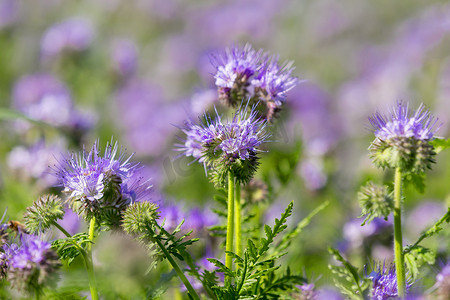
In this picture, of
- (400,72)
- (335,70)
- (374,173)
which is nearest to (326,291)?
(374,173)

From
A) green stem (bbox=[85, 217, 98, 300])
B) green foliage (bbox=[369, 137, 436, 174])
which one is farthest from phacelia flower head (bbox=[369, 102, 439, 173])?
green stem (bbox=[85, 217, 98, 300])

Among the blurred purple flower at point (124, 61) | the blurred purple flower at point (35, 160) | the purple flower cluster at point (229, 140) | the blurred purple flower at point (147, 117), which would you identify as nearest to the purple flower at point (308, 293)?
the purple flower cluster at point (229, 140)

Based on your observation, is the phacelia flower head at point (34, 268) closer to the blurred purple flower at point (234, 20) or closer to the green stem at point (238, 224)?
the green stem at point (238, 224)

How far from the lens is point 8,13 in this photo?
9.29m

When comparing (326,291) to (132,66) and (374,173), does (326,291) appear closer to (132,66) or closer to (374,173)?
(374,173)

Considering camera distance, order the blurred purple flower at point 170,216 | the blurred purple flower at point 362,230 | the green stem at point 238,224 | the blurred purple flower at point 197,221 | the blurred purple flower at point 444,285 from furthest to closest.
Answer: the blurred purple flower at point 362,230
the blurred purple flower at point 197,221
the blurred purple flower at point 170,216
the green stem at point 238,224
the blurred purple flower at point 444,285

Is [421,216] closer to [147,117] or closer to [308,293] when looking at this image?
[308,293]

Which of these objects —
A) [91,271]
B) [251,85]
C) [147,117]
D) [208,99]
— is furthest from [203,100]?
[147,117]

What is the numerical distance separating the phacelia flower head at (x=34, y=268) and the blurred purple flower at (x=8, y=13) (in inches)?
301

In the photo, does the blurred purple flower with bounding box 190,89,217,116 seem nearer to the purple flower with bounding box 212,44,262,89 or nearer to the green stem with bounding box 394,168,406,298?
the purple flower with bounding box 212,44,262,89

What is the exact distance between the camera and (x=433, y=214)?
188 inches

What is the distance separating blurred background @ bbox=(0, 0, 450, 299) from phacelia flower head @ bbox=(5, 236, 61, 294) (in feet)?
1.08

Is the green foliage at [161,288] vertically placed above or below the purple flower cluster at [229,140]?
below

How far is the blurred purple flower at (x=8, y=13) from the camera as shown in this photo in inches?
361
